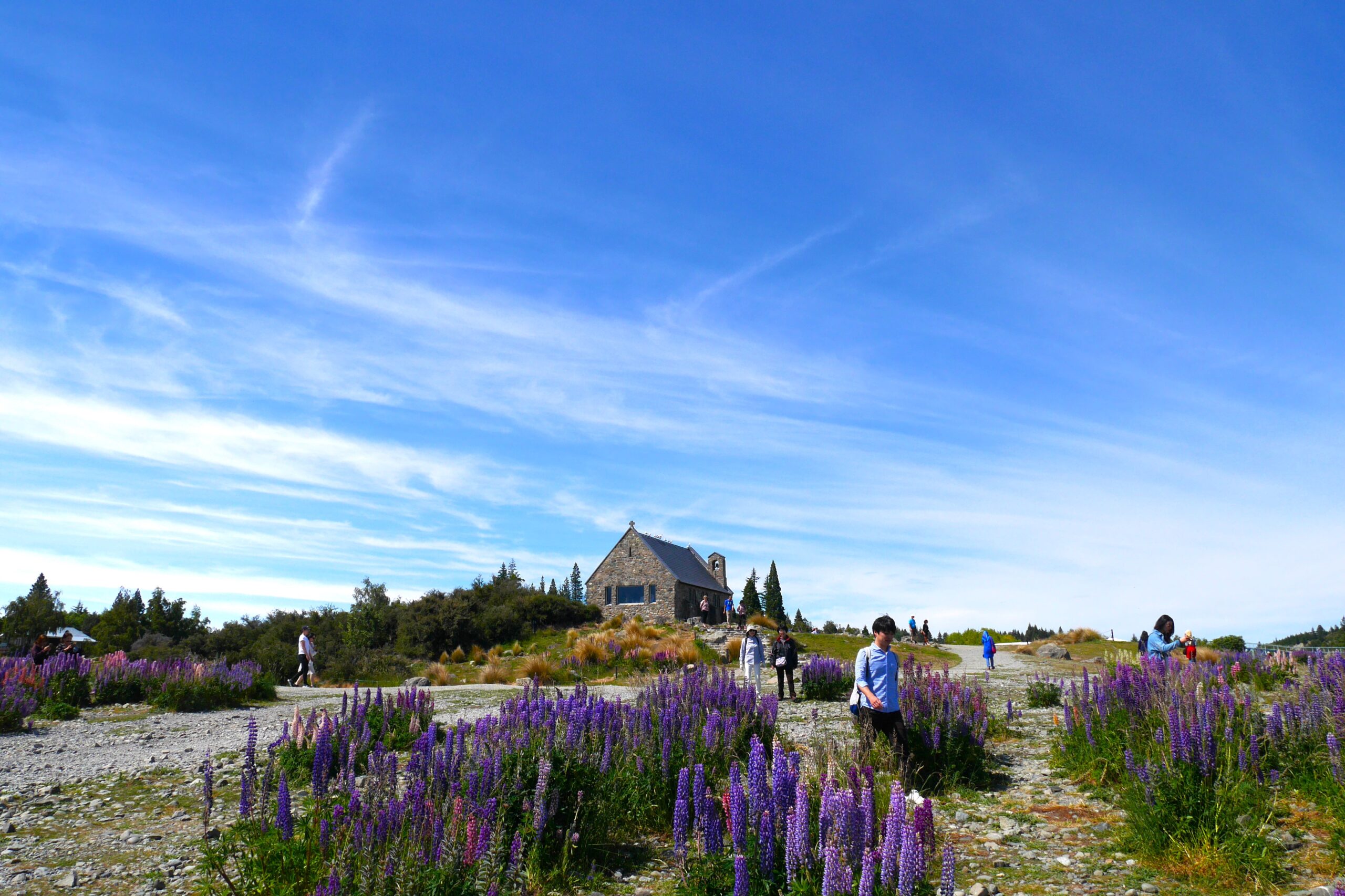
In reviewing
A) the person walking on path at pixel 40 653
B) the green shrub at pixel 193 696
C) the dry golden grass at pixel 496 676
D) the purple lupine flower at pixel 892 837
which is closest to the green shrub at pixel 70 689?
the green shrub at pixel 193 696

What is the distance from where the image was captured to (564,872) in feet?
19.5

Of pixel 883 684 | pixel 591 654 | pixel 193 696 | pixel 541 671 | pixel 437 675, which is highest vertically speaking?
pixel 883 684

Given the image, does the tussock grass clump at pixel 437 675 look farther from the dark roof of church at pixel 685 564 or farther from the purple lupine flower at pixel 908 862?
the dark roof of church at pixel 685 564

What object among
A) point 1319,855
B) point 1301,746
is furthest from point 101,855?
point 1301,746

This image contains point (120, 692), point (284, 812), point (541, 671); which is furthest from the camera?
point (541, 671)

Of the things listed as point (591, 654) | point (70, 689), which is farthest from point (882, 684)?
point (591, 654)

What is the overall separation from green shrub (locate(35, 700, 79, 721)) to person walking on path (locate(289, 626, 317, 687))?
7385 millimetres

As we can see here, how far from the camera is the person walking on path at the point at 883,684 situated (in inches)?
324

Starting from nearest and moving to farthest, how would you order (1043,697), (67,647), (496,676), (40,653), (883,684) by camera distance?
(883,684) < (1043,697) < (40,653) < (67,647) < (496,676)

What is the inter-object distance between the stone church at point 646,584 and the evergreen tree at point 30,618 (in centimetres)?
3010

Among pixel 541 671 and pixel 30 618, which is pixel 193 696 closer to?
pixel 541 671

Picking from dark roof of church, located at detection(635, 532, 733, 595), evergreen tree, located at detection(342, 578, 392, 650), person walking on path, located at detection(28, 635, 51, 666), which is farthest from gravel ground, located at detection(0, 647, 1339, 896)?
dark roof of church, located at detection(635, 532, 733, 595)

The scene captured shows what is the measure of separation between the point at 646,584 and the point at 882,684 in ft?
154

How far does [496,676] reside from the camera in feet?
78.6
